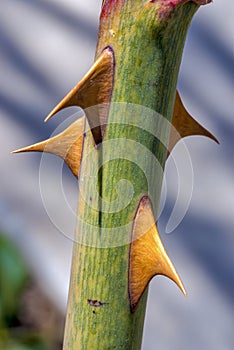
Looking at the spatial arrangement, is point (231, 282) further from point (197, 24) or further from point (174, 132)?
point (174, 132)

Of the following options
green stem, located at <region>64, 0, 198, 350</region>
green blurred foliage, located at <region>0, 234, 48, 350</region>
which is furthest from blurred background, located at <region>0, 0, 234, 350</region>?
green stem, located at <region>64, 0, 198, 350</region>

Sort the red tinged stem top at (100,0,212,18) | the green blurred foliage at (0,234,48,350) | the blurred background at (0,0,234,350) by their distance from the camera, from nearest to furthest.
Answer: the red tinged stem top at (100,0,212,18), the green blurred foliage at (0,234,48,350), the blurred background at (0,0,234,350)

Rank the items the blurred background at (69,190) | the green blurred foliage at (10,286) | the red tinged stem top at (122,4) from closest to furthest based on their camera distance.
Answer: the red tinged stem top at (122,4), the green blurred foliage at (10,286), the blurred background at (69,190)

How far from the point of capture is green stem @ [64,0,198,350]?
26 centimetres

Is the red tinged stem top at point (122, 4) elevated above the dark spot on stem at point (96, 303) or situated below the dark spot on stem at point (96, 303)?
above

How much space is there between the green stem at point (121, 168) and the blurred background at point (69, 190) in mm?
599

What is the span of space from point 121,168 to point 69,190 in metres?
0.93

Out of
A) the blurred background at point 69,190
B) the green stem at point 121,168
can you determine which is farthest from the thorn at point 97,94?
the blurred background at point 69,190

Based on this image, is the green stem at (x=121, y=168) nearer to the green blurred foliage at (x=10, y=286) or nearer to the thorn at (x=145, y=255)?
the thorn at (x=145, y=255)

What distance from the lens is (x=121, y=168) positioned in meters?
0.27

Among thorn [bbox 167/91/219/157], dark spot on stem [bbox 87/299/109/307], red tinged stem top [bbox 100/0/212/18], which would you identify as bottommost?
dark spot on stem [bbox 87/299/109/307]

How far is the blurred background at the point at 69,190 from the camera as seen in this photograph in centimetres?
108

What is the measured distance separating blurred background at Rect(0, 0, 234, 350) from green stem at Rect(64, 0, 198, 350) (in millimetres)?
599

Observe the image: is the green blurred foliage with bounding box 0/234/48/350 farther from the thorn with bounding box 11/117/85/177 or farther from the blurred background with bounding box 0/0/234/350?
the thorn with bounding box 11/117/85/177
